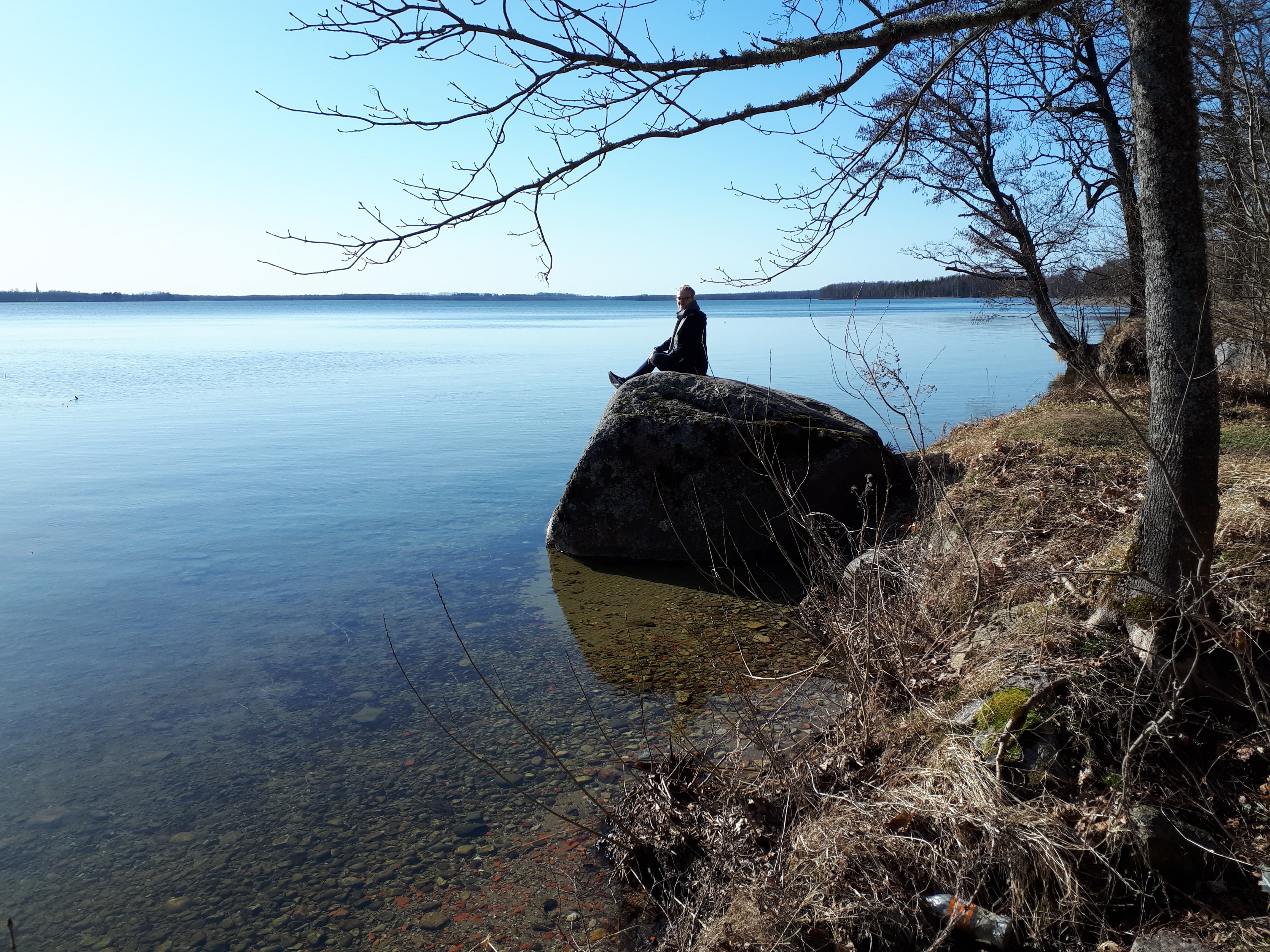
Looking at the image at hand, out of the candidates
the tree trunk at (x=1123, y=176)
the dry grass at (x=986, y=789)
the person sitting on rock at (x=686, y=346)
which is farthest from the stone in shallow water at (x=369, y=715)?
the tree trunk at (x=1123, y=176)

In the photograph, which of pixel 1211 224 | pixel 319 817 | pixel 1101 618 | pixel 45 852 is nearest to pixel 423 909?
pixel 319 817

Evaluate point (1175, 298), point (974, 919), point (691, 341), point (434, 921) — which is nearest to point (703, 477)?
point (691, 341)

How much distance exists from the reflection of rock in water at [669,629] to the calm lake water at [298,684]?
0.19 ft

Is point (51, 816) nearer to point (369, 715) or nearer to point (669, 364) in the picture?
point (369, 715)

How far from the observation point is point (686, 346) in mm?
11500

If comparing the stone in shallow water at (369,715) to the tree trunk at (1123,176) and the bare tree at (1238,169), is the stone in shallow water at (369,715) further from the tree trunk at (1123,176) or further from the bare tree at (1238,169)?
Answer: the tree trunk at (1123,176)

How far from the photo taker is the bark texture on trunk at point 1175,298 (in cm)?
375

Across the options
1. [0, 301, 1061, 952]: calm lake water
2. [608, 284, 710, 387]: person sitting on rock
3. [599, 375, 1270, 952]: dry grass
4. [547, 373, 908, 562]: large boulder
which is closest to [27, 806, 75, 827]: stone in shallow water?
[0, 301, 1061, 952]: calm lake water

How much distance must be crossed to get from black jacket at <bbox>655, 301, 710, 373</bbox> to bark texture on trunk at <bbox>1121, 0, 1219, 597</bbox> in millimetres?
7543

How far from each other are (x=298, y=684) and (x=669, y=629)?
9.97ft

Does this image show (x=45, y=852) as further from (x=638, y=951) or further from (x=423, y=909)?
(x=638, y=951)

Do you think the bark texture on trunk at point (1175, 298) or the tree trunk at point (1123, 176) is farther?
the tree trunk at point (1123, 176)

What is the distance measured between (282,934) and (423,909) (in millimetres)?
630

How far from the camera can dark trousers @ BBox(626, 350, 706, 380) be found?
1155 cm
